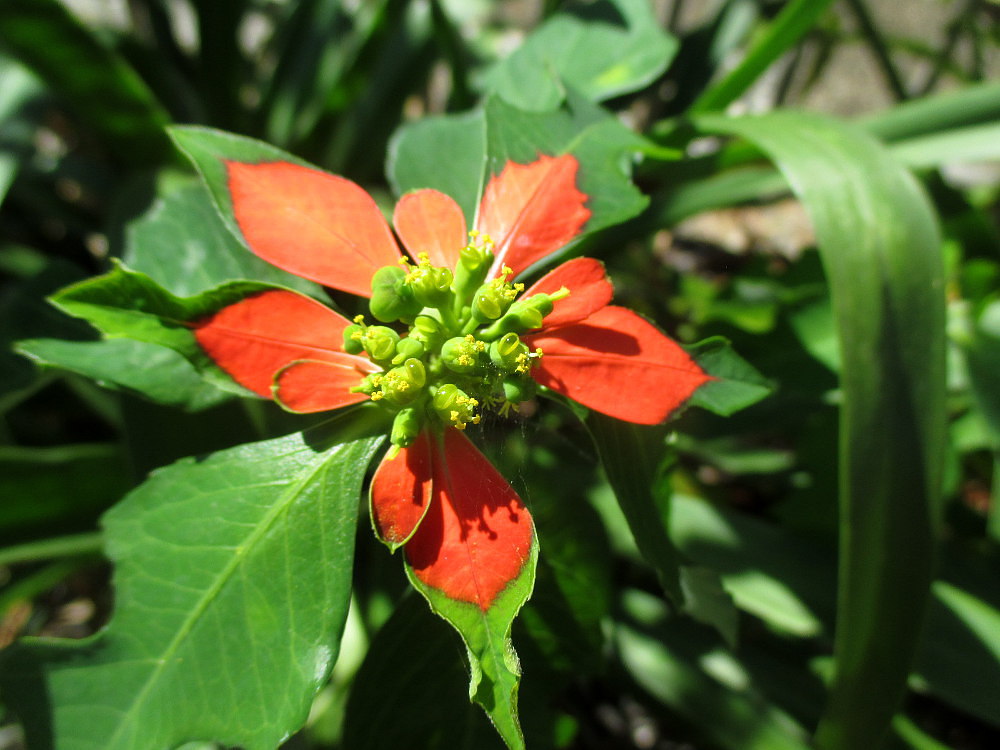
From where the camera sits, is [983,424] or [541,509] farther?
[983,424]

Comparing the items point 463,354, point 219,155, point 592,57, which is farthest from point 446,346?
point 592,57

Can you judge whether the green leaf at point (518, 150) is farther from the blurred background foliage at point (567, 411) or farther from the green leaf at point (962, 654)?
the green leaf at point (962, 654)

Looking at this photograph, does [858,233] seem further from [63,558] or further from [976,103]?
[63,558]

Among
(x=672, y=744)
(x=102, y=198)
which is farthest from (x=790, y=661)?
(x=102, y=198)

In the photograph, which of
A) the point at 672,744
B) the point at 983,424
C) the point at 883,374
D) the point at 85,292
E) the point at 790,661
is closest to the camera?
the point at 85,292

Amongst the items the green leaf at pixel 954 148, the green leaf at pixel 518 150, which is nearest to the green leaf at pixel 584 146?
the green leaf at pixel 518 150

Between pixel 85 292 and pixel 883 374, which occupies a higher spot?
Answer: pixel 883 374
